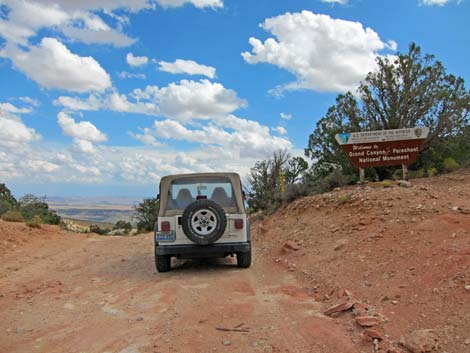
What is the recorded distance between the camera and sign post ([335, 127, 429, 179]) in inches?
497

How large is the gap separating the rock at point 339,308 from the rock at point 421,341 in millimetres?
1076

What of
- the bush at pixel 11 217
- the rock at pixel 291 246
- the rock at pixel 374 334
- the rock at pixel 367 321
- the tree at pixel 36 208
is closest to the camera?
the rock at pixel 374 334

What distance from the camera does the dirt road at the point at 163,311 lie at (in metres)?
4.32

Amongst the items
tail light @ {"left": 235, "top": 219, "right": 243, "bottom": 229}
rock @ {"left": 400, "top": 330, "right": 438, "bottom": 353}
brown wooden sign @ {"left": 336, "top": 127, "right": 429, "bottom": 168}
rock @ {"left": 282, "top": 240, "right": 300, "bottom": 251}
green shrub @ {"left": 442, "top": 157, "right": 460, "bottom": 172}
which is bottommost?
rock @ {"left": 400, "top": 330, "right": 438, "bottom": 353}

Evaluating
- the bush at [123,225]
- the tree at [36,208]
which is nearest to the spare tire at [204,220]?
the tree at [36,208]

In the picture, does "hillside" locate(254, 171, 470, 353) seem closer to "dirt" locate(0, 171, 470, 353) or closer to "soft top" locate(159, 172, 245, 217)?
"dirt" locate(0, 171, 470, 353)

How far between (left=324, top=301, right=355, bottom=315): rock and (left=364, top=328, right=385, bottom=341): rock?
0.72m

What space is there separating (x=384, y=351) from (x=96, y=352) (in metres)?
2.69

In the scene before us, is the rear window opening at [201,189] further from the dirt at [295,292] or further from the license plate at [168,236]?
the dirt at [295,292]

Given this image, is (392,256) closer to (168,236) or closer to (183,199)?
(168,236)

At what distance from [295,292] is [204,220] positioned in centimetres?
236

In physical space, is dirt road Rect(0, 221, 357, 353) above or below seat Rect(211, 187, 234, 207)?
below

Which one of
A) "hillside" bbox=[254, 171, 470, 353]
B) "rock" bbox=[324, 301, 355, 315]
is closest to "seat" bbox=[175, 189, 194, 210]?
"hillside" bbox=[254, 171, 470, 353]

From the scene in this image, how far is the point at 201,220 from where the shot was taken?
26.4 ft
